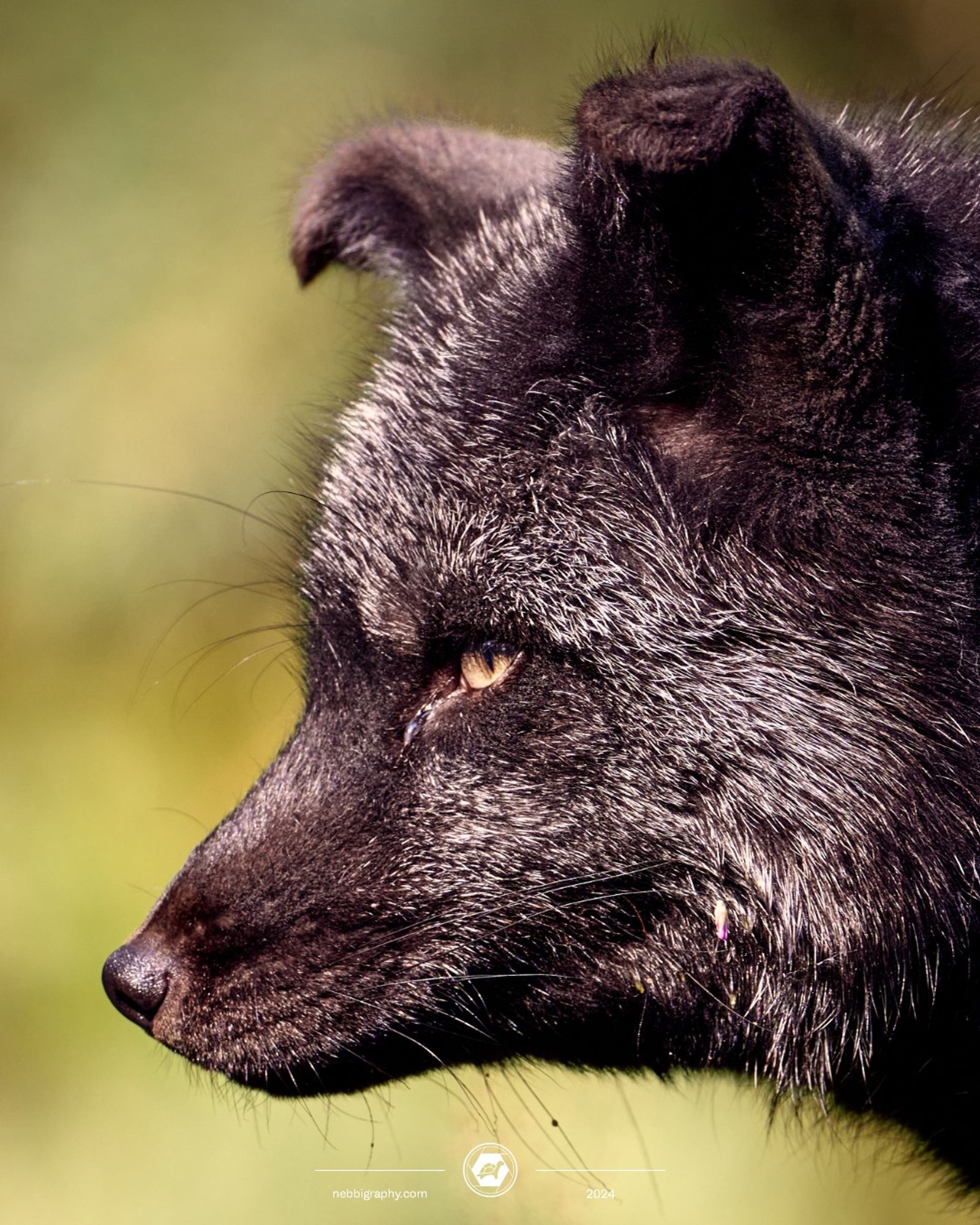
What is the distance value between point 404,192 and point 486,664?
1707 mm

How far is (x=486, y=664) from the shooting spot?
2.63m

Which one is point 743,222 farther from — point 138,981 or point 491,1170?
point 491,1170

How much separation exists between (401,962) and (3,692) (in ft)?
15.3

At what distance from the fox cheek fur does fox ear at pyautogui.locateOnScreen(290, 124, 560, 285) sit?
35.9 inches

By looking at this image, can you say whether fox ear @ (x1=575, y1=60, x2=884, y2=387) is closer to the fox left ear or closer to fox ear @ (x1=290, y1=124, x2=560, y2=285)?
the fox left ear

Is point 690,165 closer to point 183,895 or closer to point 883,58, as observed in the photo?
point 183,895

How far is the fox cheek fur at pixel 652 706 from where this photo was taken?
240 cm

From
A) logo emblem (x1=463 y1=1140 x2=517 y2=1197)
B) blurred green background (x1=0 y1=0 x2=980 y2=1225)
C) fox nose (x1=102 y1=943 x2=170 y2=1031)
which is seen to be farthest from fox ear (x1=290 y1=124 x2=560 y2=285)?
logo emblem (x1=463 y1=1140 x2=517 y2=1197)

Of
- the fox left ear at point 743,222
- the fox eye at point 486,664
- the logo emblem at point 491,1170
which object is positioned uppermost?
the fox left ear at point 743,222

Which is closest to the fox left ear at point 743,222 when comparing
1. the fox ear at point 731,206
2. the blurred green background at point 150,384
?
the fox ear at point 731,206

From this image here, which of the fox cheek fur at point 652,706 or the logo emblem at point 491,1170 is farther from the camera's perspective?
the logo emblem at point 491,1170

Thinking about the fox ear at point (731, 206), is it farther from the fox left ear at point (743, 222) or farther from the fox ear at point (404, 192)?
the fox ear at point (404, 192)

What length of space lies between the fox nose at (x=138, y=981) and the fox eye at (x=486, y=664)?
33.1 inches

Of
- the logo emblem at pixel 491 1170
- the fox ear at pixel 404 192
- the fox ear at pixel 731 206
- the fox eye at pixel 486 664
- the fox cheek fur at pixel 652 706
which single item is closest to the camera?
the fox ear at pixel 731 206
